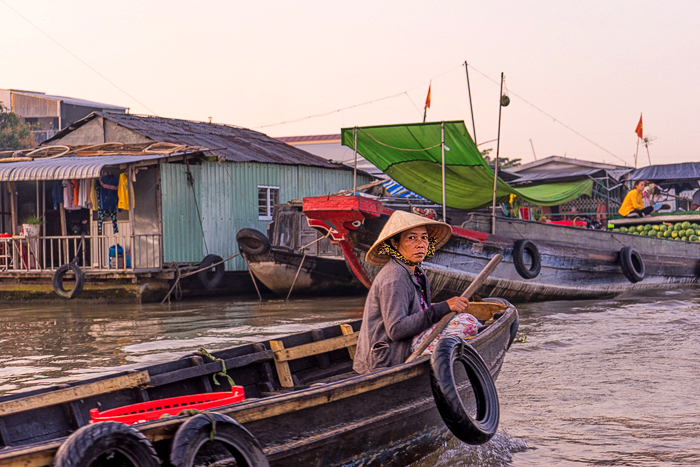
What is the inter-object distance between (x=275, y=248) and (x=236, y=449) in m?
12.4

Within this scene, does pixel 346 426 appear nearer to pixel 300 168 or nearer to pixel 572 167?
pixel 300 168

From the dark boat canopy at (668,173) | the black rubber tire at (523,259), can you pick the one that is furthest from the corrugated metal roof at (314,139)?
the black rubber tire at (523,259)

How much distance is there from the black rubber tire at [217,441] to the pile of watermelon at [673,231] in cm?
1603

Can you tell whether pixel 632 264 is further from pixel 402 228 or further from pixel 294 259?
pixel 402 228

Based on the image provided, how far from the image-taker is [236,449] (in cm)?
320

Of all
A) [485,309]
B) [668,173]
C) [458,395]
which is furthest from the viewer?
[668,173]

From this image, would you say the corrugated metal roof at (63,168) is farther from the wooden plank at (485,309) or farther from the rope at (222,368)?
the rope at (222,368)

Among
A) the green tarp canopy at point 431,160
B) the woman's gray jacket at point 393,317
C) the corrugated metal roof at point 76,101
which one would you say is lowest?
the woman's gray jacket at point 393,317

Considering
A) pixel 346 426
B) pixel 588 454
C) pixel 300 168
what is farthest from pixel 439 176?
pixel 346 426

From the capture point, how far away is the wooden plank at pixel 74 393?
3.71m

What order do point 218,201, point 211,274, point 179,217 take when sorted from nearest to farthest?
point 179,217
point 211,274
point 218,201

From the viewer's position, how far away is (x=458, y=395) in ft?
13.7

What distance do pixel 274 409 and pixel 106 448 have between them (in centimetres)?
85

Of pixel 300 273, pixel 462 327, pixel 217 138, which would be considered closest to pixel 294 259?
pixel 300 273
